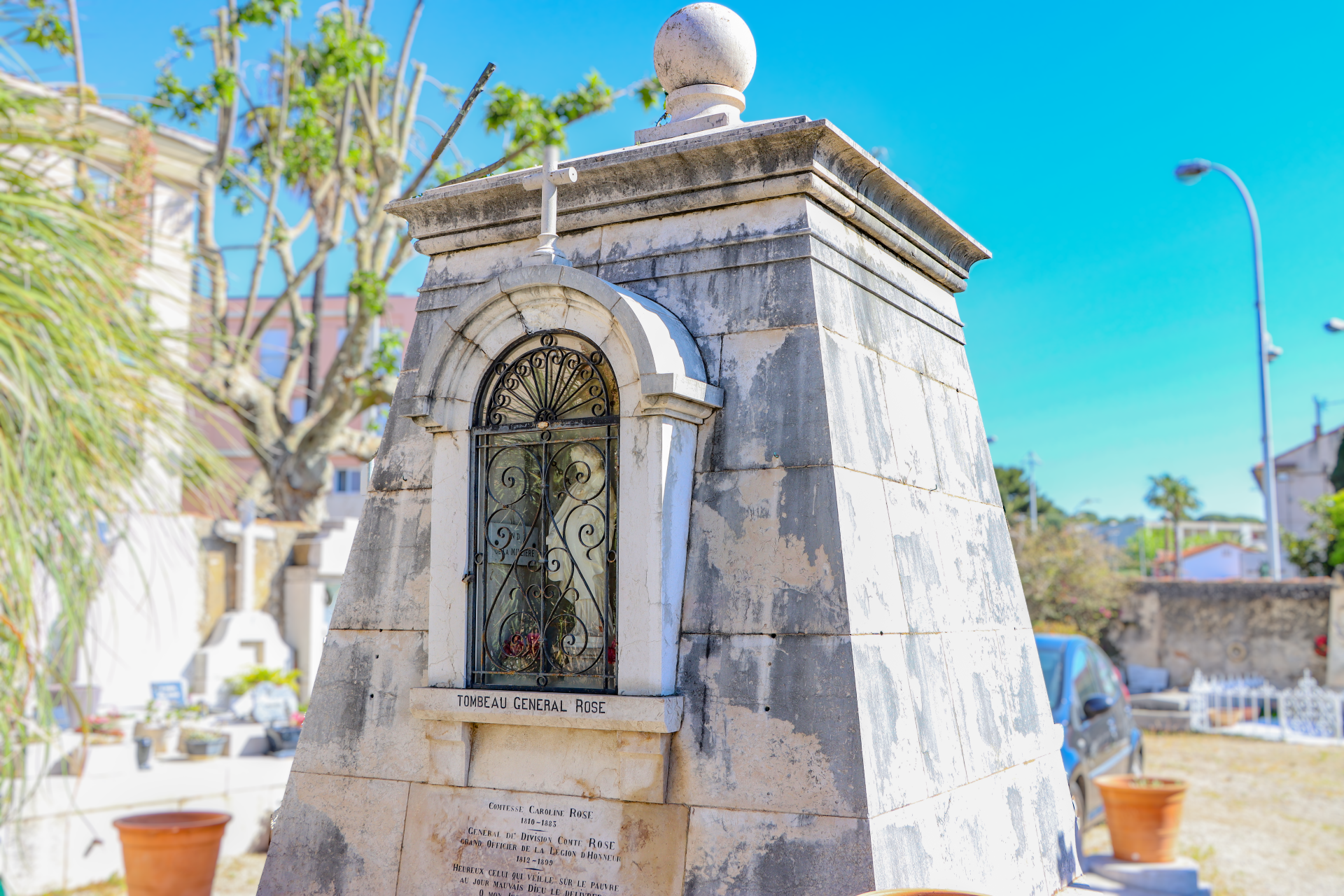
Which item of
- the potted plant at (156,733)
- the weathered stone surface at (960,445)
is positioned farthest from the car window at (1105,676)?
the potted plant at (156,733)

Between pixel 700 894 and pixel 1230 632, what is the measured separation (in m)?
16.4

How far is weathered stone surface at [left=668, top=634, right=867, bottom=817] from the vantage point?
3.12 m

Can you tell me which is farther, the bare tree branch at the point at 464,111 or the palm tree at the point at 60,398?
the bare tree branch at the point at 464,111

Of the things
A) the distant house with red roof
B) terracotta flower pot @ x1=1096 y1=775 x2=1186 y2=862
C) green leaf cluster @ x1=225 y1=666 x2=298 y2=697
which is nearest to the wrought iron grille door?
terracotta flower pot @ x1=1096 y1=775 x2=1186 y2=862

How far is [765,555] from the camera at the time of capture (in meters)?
3.38

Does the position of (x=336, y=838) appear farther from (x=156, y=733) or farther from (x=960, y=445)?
(x=156, y=733)

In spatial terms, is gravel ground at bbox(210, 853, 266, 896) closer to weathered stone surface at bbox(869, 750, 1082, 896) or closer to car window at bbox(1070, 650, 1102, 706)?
weathered stone surface at bbox(869, 750, 1082, 896)

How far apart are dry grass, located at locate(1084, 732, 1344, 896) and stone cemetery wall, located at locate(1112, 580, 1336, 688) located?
318 centimetres

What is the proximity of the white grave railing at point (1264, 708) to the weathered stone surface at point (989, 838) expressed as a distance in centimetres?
1165

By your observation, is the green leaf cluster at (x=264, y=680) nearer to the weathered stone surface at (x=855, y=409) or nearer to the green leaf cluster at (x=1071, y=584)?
the weathered stone surface at (x=855, y=409)

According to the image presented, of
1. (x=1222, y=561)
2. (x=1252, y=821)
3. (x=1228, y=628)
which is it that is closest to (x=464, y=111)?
(x=1252, y=821)

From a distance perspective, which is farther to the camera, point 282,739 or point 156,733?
point 282,739

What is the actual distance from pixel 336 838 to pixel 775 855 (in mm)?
1698

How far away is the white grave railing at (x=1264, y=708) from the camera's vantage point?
14.0 meters
